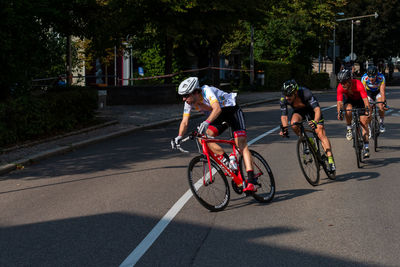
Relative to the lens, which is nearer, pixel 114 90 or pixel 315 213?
pixel 315 213

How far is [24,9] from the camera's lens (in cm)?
1442

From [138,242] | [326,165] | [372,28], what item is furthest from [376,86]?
[372,28]

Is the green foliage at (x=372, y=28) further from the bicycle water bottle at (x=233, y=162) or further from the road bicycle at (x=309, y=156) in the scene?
the bicycle water bottle at (x=233, y=162)

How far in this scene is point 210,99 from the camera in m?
7.34

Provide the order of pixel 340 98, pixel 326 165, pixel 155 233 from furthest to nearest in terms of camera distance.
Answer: pixel 340 98 → pixel 326 165 → pixel 155 233

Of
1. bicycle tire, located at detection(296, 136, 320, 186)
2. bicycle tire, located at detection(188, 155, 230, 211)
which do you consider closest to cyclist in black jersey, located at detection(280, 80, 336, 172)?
bicycle tire, located at detection(296, 136, 320, 186)

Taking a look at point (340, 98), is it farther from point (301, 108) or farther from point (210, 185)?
point (210, 185)

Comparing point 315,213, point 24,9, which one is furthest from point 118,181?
point 24,9

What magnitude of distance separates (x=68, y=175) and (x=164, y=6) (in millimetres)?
16065

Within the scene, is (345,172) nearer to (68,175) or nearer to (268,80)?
(68,175)

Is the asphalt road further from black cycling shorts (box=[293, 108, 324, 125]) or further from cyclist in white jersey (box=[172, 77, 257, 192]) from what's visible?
black cycling shorts (box=[293, 108, 324, 125])

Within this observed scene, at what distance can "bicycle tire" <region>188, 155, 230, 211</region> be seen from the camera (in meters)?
7.46

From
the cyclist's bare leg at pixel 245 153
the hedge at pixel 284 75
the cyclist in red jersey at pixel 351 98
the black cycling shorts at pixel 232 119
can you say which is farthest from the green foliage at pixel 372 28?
the cyclist's bare leg at pixel 245 153

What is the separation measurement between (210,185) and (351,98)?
5.01 metres
